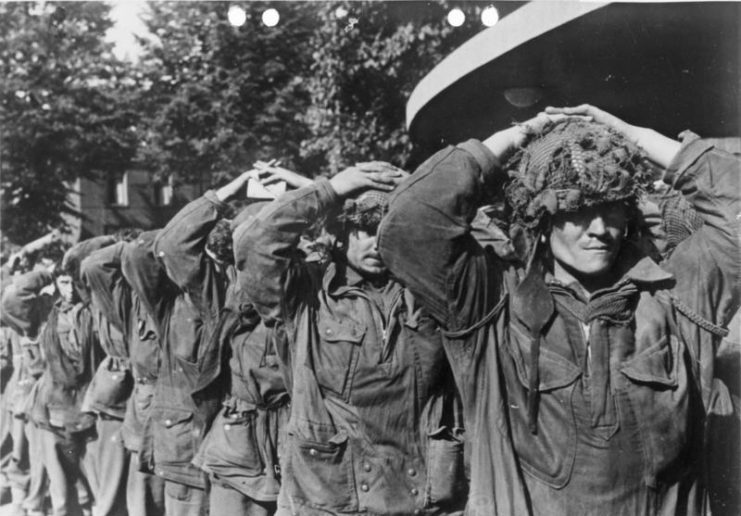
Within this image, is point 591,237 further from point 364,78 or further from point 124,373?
point 364,78

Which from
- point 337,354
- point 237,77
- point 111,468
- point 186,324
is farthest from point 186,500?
point 237,77

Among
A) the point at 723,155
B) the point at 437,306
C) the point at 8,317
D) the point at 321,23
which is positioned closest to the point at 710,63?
the point at 723,155

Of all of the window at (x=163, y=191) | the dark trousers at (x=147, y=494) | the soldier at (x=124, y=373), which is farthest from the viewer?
the window at (x=163, y=191)

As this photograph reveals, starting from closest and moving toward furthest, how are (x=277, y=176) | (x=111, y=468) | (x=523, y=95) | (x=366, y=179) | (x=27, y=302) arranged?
(x=366, y=179) < (x=277, y=176) < (x=523, y=95) < (x=111, y=468) < (x=27, y=302)

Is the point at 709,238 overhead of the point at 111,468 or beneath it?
overhead

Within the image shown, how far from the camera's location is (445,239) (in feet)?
9.19

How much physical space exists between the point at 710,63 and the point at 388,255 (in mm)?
2603

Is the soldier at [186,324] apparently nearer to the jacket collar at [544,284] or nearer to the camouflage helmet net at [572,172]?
the camouflage helmet net at [572,172]

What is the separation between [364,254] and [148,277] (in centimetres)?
199

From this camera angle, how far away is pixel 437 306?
2869 millimetres

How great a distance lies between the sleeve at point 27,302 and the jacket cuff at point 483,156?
19.9ft

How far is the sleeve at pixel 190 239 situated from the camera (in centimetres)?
505

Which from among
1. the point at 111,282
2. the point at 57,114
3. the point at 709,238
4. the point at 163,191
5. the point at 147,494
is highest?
the point at 57,114

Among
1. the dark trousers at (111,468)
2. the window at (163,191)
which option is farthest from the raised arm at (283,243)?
the window at (163,191)
